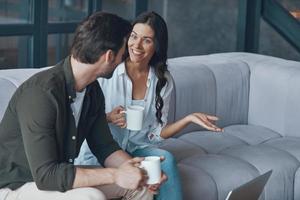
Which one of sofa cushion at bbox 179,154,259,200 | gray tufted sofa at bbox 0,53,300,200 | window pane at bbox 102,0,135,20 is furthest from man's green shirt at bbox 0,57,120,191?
window pane at bbox 102,0,135,20

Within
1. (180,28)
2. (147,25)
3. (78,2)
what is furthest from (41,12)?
(180,28)

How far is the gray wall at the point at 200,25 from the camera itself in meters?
7.19

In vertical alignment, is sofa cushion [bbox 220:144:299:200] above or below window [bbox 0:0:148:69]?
below

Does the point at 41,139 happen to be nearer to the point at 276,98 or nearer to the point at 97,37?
the point at 97,37

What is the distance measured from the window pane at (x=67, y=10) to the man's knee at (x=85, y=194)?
253 centimetres

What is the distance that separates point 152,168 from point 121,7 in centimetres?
315

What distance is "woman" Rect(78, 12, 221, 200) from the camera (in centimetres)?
304

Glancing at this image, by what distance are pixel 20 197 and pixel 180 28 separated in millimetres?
5057

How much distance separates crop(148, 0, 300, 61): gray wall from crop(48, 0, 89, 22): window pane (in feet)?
7.49

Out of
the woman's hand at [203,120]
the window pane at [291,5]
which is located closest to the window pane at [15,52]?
the woman's hand at [203,120]

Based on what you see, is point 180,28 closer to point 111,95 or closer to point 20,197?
point 111,95

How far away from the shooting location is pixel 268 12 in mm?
5367

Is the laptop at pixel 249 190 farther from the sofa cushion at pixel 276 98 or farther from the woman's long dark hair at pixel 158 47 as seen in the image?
the sofa cushion at pixel 276 98

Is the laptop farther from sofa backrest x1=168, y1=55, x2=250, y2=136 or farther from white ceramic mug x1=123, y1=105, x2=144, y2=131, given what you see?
sofa backrest x1=168, y1=55, x2=250, y2=136
